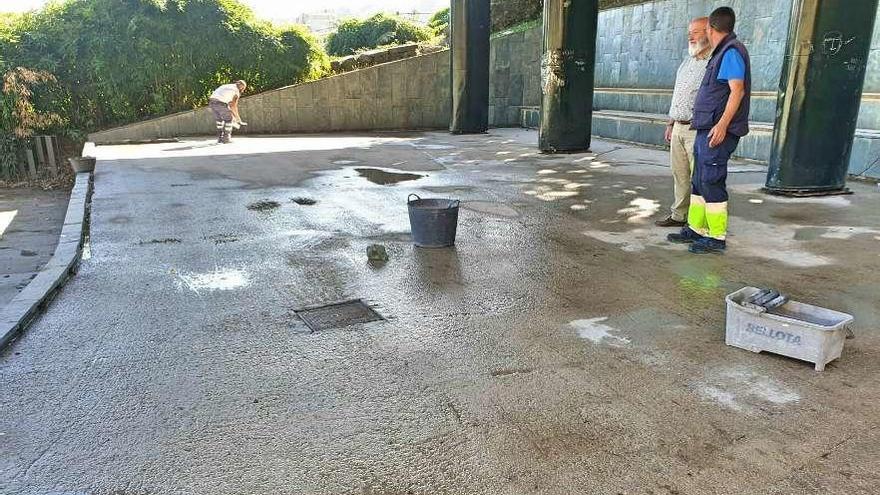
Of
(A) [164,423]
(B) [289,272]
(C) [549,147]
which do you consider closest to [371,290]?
(B) [289,272]

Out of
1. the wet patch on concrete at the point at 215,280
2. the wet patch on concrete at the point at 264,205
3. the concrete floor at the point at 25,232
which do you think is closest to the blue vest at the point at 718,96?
the wet patch on concrete at the point at 215,280

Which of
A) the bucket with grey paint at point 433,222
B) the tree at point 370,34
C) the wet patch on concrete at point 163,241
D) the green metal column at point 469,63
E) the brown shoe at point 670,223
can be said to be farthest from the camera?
the tree at point 370,34

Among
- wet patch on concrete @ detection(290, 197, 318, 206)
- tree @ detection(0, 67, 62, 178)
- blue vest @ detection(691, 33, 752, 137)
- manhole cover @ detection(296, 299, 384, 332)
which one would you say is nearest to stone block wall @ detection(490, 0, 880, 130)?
blue vest @ detection(691, 33, 752, 137)

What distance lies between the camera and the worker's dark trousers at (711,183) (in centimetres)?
496

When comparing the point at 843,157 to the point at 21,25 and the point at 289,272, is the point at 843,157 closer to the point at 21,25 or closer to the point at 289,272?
the point at 289,272

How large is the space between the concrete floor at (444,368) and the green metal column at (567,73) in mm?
5456

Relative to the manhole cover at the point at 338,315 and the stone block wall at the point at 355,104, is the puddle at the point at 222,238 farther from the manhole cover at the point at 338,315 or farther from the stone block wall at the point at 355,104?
the stone block wall at the point at 355,104

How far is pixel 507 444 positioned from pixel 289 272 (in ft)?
9.20

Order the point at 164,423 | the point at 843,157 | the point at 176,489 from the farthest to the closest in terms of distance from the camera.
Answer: the point at 843,157 < the point at 164,423 < the point at 176,489

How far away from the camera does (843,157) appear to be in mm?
7289

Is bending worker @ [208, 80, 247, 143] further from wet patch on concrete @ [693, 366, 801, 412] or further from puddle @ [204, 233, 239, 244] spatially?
wet patch on concrete @ [693, 366, 801, 412]

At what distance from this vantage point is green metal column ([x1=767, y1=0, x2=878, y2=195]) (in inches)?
267

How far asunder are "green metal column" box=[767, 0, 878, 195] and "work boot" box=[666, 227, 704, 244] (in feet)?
9.00

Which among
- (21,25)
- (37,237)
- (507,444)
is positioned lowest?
(37,237)
